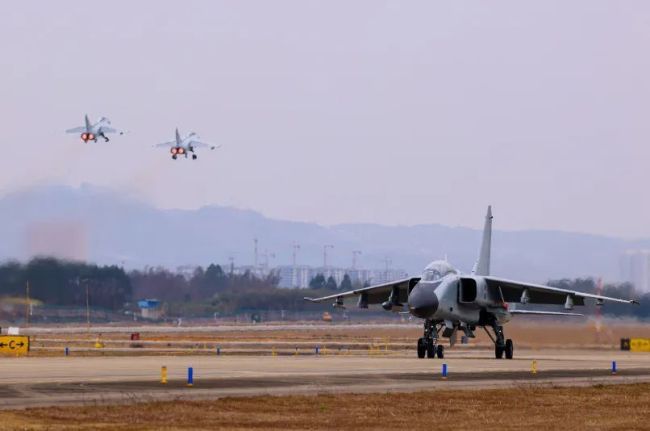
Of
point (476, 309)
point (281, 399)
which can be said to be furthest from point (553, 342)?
point (281, 399)

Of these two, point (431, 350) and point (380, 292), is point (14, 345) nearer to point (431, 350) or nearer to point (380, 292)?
point (380, 292)

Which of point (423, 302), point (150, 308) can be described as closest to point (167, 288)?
point (150, 308)

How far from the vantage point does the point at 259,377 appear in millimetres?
33094

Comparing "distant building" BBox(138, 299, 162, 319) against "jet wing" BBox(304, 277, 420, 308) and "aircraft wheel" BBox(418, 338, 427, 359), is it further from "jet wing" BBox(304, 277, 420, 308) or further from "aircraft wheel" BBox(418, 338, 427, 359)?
"aircraft wheel" BBox(418, 338, 427, 359)

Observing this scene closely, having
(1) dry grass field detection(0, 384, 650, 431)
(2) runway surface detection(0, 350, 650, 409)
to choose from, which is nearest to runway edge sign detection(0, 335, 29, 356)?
(2) runway surface detection(0, 350, 650, 409)

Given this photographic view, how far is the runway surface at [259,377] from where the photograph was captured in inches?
1044

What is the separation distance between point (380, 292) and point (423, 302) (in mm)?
7535

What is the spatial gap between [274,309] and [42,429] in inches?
3846

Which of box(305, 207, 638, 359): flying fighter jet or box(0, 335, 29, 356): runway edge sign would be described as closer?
box(305, 207, 638, 359): flying fighter jet

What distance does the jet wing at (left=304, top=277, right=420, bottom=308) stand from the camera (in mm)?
49866

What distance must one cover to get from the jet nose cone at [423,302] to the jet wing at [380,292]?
273cm

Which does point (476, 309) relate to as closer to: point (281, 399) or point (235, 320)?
point (281, 399)

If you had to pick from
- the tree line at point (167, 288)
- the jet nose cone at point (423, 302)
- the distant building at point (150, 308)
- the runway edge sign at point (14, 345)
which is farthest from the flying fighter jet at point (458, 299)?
the distant building at point (150, 308)

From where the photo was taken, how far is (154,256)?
6186 inches
